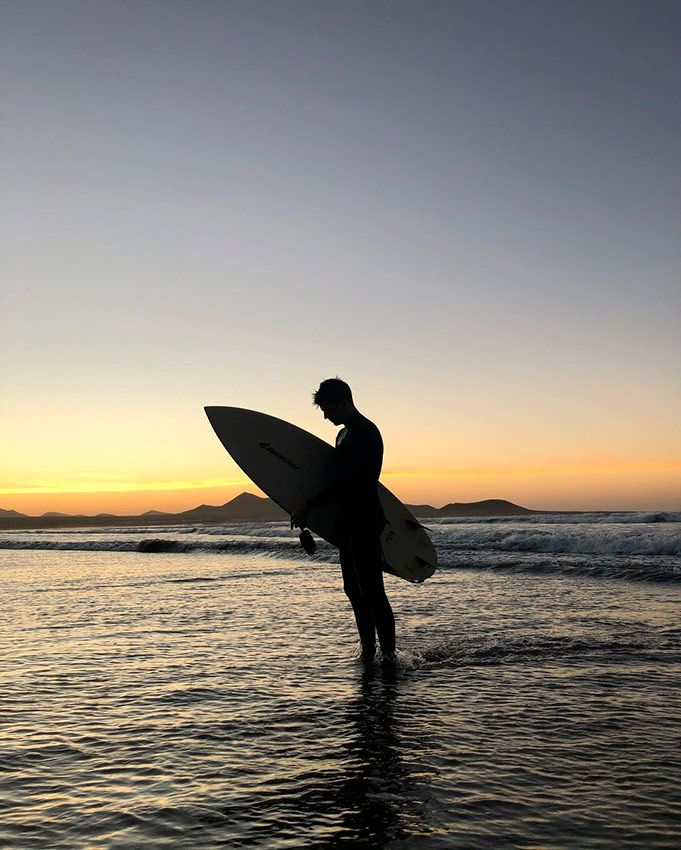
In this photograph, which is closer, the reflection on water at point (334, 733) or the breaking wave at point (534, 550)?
the reflection on water at point (334, 733)

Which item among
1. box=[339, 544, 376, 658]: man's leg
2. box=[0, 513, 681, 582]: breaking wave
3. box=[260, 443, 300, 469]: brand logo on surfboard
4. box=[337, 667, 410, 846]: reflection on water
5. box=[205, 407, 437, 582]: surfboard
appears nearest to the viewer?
box=[337, 667, 410, 846]: reflection on water

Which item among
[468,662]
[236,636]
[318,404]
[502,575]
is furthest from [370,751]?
[502,575]

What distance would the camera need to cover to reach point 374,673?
5.41 meters

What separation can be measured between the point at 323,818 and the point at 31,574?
13.3 m

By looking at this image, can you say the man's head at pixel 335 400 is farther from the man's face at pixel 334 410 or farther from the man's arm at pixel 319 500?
the man's arm at pixel 319 500

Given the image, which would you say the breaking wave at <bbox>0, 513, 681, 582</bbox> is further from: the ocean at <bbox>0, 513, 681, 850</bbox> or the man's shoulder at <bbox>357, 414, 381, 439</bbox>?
the man's shoulder at <bbox>357, 414, 381, 439</bbox>

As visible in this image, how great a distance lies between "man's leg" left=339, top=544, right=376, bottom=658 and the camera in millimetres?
5758

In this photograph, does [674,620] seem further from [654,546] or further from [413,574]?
[654,546]

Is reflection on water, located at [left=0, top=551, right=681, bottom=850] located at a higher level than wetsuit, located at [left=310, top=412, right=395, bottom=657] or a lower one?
lower

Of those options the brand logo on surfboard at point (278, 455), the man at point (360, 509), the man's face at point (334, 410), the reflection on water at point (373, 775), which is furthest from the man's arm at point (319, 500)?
the reflection on water at point (373, 775)

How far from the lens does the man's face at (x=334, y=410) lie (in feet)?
19.1

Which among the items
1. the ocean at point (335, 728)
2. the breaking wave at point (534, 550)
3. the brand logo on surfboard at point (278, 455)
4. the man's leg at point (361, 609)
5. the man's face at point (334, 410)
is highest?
the man's face at point (334, 410)

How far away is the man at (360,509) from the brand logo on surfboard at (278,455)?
1.35m

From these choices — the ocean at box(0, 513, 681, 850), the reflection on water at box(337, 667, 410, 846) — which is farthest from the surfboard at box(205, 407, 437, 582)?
the reflection on water at box(337, 667, 410, 846)
